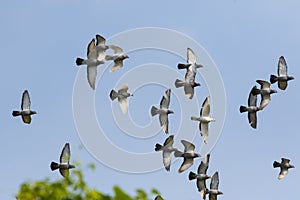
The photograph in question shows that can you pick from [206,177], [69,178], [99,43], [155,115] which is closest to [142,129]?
[155,115]

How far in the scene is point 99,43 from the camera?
2445cm

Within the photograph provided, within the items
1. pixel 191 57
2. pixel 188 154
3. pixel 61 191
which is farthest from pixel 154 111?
pixel 61 191

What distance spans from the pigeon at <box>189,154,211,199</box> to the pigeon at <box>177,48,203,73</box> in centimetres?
351

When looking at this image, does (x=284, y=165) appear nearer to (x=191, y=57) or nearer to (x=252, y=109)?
(x=252, y=109)

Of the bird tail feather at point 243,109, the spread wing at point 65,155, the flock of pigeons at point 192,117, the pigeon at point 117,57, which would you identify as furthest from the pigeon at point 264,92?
the spread wing at point 65,155

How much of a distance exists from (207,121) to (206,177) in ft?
7.44

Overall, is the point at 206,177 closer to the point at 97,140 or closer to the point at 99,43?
the point at 97,140

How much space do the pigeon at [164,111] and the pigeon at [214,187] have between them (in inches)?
131

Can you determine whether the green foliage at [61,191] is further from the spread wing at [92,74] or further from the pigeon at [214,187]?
the pigeon at [214,187]

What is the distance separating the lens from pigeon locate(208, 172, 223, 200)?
94.5 ft

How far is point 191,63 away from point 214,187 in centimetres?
499

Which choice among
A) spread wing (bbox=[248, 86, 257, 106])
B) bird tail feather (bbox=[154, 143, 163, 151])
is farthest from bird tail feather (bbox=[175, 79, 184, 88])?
spread wing (bbox=[248, 86, 257, 106])

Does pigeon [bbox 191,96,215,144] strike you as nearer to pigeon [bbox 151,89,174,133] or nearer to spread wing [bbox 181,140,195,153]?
spread wing [bbox 181,140,195,153]

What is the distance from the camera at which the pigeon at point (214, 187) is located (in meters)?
28.8
